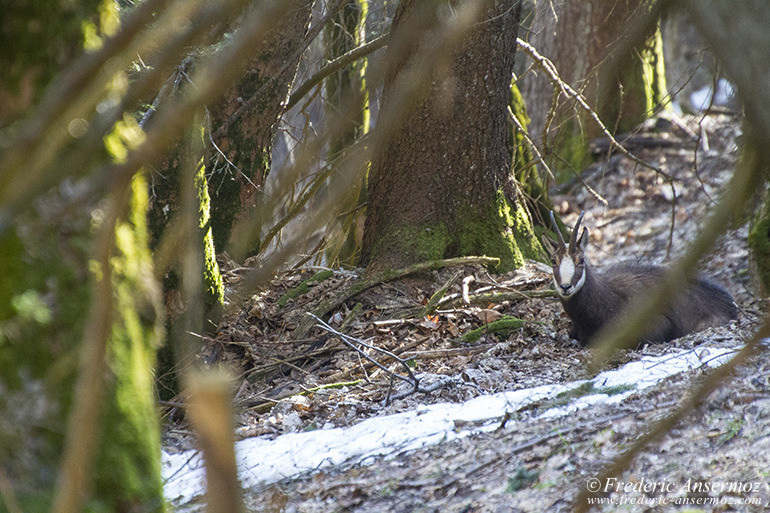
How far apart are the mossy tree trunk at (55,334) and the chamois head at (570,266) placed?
4425 millimetres

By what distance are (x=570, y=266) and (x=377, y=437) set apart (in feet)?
9.42

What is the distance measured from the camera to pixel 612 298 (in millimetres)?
6691

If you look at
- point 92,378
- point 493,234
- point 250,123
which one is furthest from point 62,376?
point 250,123

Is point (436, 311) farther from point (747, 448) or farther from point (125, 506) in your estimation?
point (125, 506)

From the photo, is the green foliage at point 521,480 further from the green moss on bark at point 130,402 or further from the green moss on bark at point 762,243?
the green moss on bark at point 762,243

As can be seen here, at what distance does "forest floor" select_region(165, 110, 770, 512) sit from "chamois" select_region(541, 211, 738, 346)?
0.24 metres

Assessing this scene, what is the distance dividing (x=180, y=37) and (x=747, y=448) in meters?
3.19

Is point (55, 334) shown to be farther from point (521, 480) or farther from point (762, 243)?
point (762, 243)

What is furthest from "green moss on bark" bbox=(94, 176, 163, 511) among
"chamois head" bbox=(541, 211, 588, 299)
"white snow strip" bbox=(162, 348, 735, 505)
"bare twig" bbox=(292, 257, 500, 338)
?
"chamois head" bbox=(541, 211, 588, 299)

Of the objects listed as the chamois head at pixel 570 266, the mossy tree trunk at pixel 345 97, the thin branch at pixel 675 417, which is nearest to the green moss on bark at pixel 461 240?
the mossy tree trunk at pixel 345 97

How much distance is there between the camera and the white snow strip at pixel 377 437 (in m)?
3.89

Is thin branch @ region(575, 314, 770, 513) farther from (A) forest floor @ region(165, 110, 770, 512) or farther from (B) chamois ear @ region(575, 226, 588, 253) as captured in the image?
(B) chamois ear @ region(575, 226, 588, 253)

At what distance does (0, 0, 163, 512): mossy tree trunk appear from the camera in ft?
7.15

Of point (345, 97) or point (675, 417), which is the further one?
point (345, 97)
